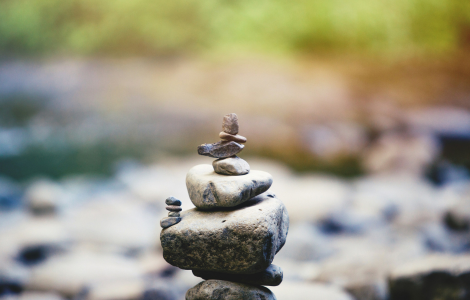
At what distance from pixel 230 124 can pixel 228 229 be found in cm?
96

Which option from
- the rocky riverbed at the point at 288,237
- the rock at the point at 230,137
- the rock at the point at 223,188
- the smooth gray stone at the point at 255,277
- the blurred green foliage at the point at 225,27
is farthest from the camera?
the blurred green foliage at the point at 225,27

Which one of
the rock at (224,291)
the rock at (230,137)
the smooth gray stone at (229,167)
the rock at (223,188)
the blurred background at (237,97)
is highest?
the blurred background at (237,97)

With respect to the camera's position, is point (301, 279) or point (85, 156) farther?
point (85, 156)

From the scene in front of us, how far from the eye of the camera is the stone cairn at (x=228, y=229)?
2.88 metres

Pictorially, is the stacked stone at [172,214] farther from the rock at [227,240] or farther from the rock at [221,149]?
the rock at [221,149]

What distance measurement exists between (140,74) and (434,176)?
10734 millimetres

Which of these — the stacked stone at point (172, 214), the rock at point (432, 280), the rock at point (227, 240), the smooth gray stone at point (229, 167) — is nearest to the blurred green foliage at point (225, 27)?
the rock at point (432, 280)

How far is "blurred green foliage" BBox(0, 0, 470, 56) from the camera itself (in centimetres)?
1207

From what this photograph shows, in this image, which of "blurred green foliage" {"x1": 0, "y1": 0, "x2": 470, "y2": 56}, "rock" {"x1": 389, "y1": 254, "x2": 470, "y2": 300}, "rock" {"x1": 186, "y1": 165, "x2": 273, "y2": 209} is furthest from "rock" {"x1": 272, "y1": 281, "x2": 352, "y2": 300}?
"blurred green foliage" {"x1": 0, "y1": 0, "x2": 470, "y2": 56}

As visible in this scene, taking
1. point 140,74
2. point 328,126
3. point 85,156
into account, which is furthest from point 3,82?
point 328,126

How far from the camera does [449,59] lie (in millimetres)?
11953

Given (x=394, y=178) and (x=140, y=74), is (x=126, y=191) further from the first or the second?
(x=394, y=178)

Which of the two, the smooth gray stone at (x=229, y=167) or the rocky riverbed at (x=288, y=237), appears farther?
the rocky riverbed at (x=288, y=237)

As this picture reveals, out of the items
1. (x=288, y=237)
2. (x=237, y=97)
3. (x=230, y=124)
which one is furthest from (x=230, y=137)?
(x=237, y=97)
